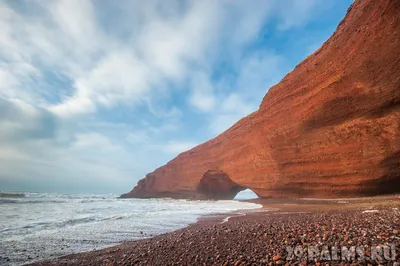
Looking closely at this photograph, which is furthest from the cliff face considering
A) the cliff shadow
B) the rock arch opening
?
the rock arch opening

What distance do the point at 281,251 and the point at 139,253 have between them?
10.0ft

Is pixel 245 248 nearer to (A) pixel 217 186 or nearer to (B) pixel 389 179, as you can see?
(B) pixel 389 179

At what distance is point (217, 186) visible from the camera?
4162cm

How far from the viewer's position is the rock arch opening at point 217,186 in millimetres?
38547

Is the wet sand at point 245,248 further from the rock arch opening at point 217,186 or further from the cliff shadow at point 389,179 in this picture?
the rock arch opening at point 217,186

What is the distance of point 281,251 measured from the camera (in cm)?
383

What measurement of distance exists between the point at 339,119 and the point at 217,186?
27651mm

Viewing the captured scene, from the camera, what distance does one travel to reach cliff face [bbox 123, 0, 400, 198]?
14523 millimetres

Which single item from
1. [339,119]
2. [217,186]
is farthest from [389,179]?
[217,186]

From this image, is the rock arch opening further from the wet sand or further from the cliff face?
the wet sand

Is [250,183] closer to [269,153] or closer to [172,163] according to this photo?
[269,153]

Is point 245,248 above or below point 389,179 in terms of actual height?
below

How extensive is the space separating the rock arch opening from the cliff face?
958cm

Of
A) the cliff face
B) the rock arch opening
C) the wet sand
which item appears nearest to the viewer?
the wet sand
